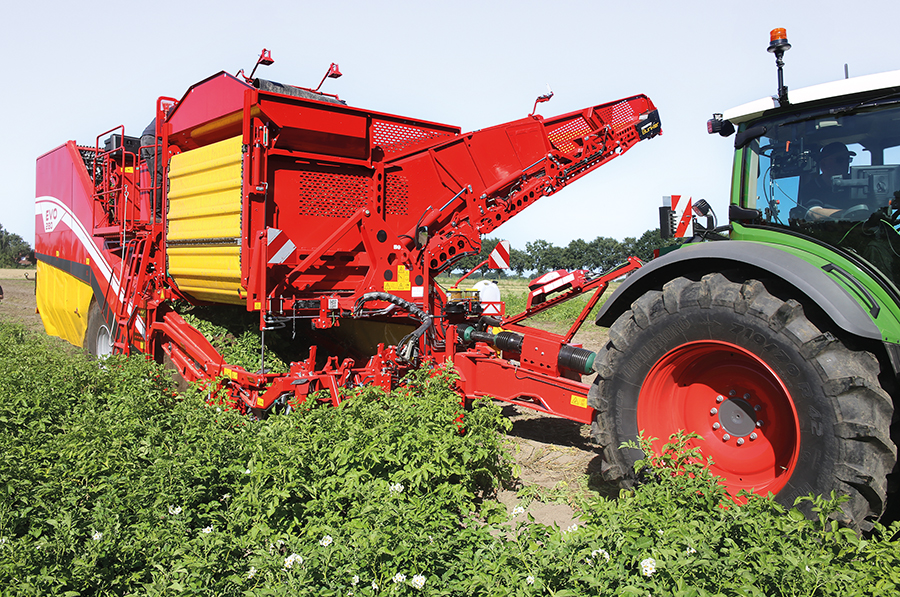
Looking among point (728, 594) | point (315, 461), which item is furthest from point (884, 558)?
point (315, 461)

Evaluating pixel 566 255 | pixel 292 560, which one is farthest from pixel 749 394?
pixel 566 255

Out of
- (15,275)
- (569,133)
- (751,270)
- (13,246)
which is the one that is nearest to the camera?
(751,270)

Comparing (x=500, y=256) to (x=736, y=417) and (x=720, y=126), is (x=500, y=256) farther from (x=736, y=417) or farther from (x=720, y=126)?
(x=736, y=417)

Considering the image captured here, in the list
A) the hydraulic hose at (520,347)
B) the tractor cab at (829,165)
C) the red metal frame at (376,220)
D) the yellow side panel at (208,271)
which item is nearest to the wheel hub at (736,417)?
the tractor cab at (829,165)

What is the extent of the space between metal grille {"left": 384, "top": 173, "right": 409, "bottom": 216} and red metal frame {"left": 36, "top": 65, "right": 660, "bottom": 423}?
1cm

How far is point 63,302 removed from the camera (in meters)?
9.02

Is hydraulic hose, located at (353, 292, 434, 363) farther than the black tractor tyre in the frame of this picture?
Yes

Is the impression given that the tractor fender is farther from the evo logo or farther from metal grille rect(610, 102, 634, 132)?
the evo logo

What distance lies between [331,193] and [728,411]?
372 cm

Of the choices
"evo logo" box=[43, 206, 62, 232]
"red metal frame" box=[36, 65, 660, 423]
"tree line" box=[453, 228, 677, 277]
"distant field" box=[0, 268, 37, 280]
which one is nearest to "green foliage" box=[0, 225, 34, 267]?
"distant field" box=[0, 268, 37, 280]

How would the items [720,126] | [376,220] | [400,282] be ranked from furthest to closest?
[400,282], [376,220], [720,126]

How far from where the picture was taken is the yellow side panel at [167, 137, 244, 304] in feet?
17.3

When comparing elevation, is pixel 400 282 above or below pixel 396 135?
below

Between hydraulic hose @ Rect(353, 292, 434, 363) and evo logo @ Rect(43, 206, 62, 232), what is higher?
evo logo @ Rect(43, 206, 62, 232)
